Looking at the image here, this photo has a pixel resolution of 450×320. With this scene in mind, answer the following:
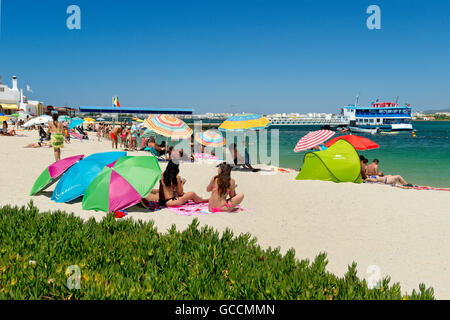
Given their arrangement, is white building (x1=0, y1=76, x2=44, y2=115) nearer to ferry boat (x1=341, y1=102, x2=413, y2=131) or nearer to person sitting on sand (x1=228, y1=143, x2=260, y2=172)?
person sitting on sand (x1=228, y1=143, x2=260, y2=172)

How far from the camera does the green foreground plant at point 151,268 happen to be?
269 centimetres

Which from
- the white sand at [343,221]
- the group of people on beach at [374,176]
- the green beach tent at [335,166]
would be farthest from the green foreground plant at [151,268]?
the group of people on beach at [374,176]

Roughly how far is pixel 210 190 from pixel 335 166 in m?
5.28

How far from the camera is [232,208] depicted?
261 inches

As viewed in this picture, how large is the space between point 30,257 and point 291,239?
3801 millimetres

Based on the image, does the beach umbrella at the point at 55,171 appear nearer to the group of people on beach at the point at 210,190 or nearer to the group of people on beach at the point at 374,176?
the group of people on beach at the point at 210,190

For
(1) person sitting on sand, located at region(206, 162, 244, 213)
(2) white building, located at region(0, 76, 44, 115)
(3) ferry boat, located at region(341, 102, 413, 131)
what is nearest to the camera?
(1) person sitting on sand, located at region(206, 162, 244, 213)

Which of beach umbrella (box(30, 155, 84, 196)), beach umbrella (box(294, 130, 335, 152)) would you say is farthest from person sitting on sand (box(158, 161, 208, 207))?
beach umbrella (box(294, 130, 335, 152))

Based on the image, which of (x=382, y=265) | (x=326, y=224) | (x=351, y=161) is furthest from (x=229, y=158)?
(x=382, y=265)

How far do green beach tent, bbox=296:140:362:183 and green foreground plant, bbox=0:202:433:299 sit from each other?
22.8 feet

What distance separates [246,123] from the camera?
38.8 ft

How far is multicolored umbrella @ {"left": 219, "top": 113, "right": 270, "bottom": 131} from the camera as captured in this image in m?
11.6

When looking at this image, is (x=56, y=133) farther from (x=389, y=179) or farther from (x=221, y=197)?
(x=389, y=179)
